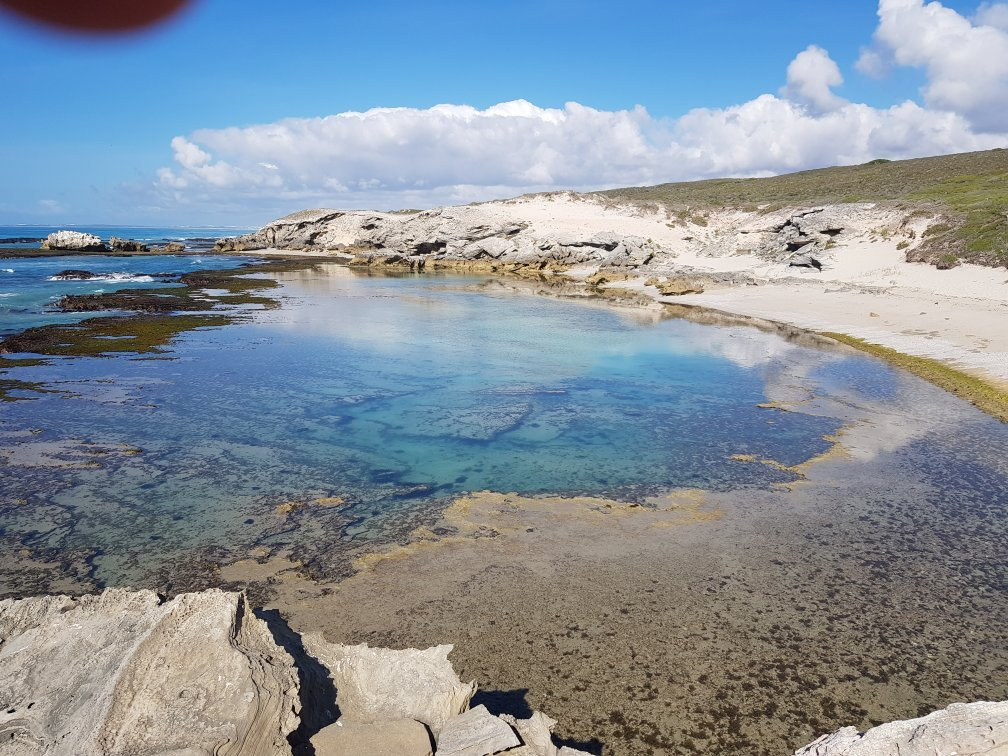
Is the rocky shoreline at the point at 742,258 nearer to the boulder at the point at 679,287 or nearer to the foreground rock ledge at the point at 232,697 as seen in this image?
the boulder at the point at 679,287

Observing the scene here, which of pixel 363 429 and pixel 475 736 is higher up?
pixel 475 736

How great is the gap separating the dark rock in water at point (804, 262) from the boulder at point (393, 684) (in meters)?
37.0

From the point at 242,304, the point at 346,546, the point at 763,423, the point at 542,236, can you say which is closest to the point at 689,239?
the point at 542,236

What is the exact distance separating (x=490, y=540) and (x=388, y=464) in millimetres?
3195

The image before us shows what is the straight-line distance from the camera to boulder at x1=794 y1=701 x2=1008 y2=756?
8.12 ft

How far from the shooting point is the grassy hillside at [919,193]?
103ft

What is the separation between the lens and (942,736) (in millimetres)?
2594

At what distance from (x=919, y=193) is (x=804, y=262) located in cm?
1953

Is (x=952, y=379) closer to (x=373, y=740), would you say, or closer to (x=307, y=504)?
(x=307, y=504)

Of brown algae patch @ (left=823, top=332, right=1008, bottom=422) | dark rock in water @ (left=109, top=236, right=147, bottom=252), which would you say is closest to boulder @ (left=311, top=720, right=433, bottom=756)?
brown algae patch @ (left=823, top=332, right=1008, bottom=422)

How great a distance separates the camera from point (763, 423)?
12766 mm

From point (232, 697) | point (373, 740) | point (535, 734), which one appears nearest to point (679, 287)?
point (535, 734)

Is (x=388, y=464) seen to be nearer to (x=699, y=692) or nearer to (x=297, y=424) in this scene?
(x=297, y=424)

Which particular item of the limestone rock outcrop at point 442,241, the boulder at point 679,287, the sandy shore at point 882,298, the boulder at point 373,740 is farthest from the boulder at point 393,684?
the limestone rock outcrop at point 442,241
